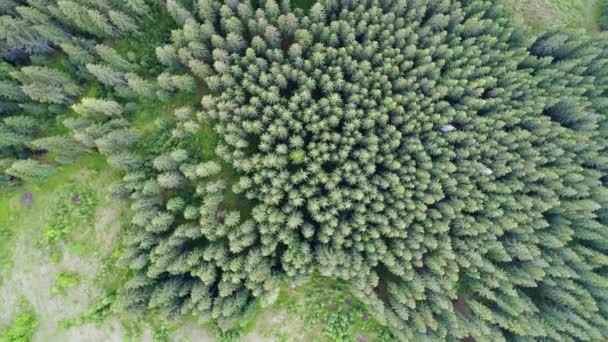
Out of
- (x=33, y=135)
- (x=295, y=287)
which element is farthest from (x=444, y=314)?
(x=33, y=135)

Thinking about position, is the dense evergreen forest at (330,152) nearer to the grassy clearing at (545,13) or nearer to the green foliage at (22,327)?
the green foliage at (22,327)

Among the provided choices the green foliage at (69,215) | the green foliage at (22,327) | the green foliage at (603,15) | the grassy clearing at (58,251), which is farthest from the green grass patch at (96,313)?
the green foliage at (603,15)

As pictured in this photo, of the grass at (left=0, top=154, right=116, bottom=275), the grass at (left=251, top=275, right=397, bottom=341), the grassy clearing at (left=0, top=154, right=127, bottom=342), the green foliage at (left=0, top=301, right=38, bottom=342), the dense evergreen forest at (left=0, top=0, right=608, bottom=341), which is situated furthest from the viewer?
the grass at (left=251, top=275, right=397, bottom=341)

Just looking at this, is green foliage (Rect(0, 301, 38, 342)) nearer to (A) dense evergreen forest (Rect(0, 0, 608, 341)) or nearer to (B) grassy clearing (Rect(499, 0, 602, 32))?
(A) dense evergreen forest (Rect(0, 0, 608, 341))

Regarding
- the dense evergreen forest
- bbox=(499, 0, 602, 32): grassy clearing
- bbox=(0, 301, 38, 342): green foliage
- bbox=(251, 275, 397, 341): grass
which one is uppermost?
bbox=(499, 0, 602, 32): grassy clearing

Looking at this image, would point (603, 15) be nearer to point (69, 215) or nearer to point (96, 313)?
point (69, 215)

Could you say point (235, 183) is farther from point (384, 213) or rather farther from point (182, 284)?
point (384, 213)

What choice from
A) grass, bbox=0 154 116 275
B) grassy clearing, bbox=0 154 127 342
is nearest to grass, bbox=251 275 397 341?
grassy clearing, bbox=0 154 127 342
